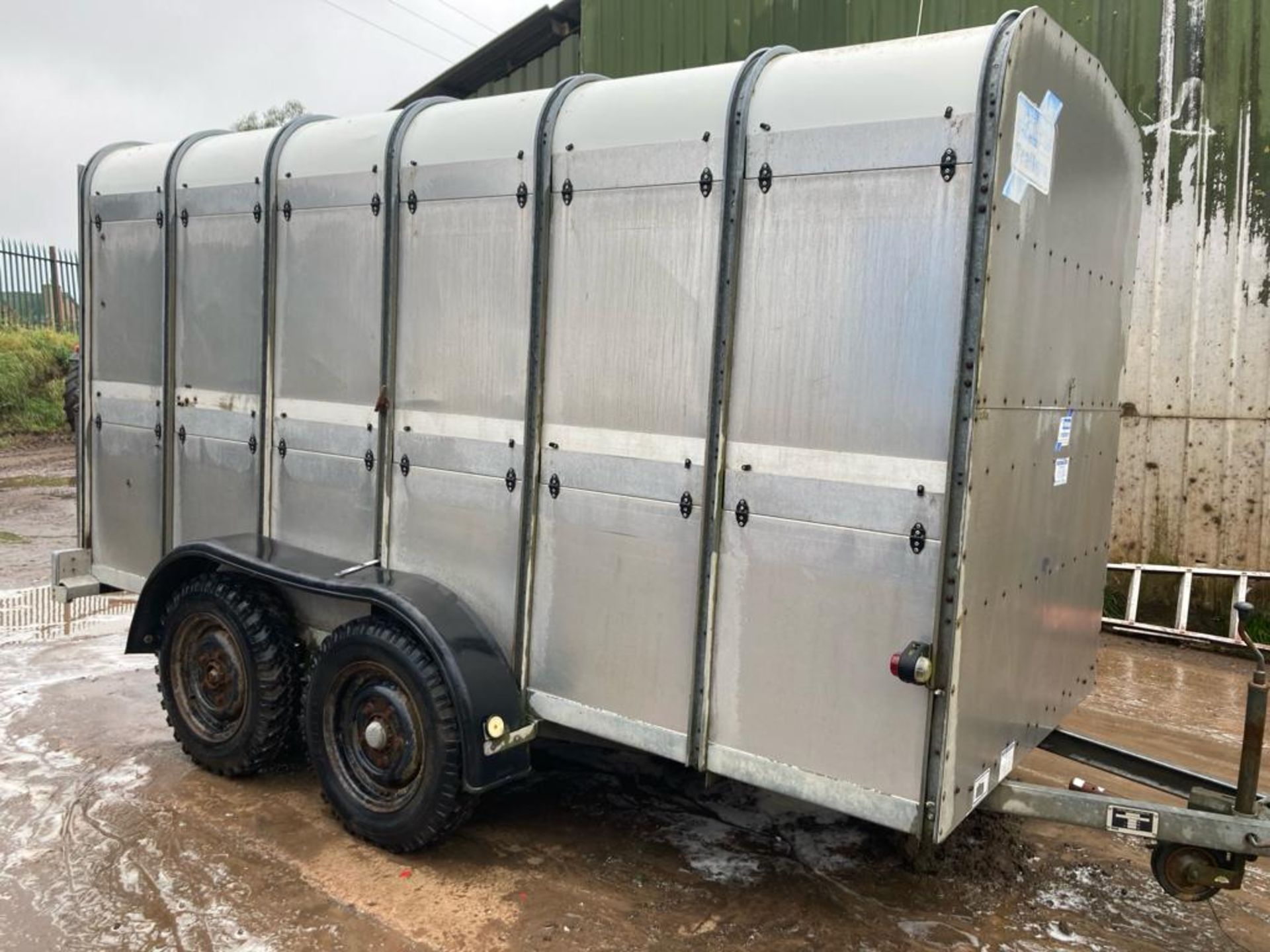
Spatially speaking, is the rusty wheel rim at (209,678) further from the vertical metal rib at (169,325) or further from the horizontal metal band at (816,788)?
the horizontal metal band at (816,788)

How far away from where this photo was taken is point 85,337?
555 cm

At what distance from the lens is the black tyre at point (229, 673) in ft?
14.9

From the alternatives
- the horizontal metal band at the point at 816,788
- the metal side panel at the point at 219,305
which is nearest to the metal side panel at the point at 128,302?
the metal side panel at the point at 219,305

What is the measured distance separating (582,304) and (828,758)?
178cm

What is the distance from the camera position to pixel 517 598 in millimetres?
3945

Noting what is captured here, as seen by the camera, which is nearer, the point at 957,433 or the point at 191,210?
the point at 957,433

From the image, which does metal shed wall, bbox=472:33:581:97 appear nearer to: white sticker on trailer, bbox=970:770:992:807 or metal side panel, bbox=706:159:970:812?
metal side panel, bbox=706:159:970:812

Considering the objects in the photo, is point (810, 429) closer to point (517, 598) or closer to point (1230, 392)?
point (517, 598)

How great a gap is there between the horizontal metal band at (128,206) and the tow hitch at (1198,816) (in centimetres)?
466

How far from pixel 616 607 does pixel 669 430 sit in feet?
2.21

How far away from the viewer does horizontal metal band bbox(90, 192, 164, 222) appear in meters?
5.16

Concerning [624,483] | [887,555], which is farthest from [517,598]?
[887,555]

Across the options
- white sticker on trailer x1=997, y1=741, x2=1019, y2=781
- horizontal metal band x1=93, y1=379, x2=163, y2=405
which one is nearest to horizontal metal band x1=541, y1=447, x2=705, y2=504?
white sticker on trailer x1=997, y1=741, x2=1019, y2=781

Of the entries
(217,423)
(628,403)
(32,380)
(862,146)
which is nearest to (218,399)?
(217,423)
